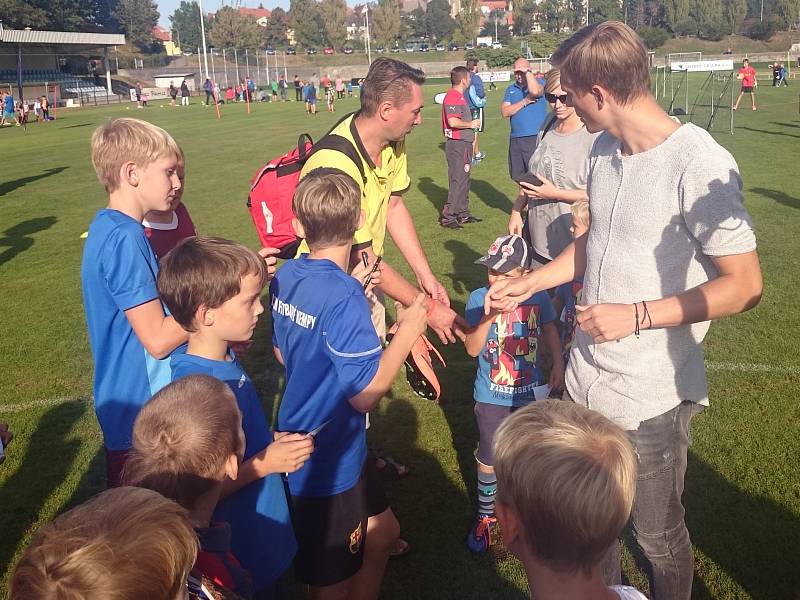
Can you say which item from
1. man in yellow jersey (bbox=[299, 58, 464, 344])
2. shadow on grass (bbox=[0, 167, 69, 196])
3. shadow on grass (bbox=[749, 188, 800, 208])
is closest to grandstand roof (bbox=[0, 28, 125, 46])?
shadow on grass (bbox=[0, 167, 69, 196])

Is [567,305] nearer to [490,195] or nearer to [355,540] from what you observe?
[355,540]

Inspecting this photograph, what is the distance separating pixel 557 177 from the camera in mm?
5098

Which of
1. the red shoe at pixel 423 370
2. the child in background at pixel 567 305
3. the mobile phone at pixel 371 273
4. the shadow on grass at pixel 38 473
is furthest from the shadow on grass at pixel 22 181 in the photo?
the red shoe at pixel 423 370

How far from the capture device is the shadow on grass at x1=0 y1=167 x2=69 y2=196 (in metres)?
16.3

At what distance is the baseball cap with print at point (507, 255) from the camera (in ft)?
12.1

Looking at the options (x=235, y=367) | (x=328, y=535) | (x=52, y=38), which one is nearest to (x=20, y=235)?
(x=235, y=367)

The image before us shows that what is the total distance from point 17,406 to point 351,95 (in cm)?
5173

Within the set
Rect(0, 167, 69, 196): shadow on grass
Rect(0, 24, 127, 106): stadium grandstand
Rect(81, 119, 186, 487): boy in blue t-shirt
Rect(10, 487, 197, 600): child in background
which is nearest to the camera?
Rect(10, 487, 197, 600): child in background

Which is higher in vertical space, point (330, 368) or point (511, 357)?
point (330, 368)

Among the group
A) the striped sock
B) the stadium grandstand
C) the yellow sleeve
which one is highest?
the stadium grandstand

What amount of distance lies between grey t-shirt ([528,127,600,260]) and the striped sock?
2.06m

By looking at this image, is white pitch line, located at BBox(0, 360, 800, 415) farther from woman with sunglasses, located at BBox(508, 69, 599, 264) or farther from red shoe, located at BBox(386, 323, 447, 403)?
red shoe, located at BBox(386, 323, 447, 403)

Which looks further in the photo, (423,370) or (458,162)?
(458,162)

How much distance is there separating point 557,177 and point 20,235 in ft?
33.9
